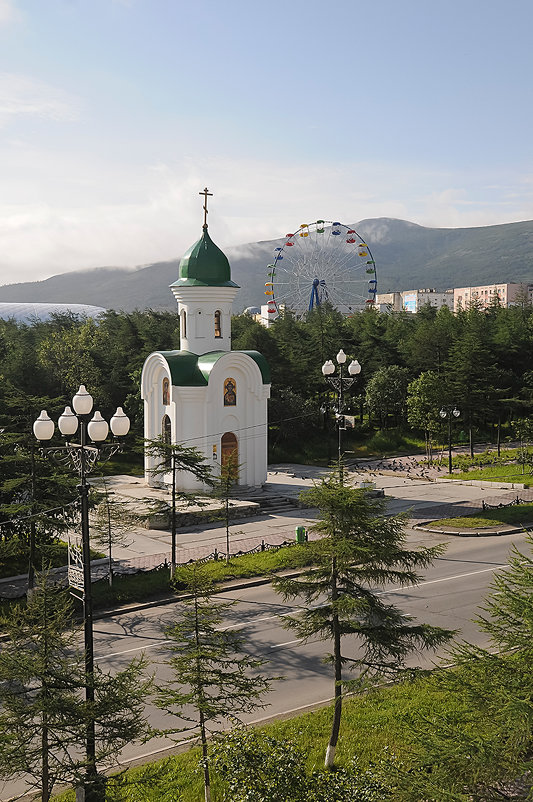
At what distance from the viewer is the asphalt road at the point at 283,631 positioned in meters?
13.8

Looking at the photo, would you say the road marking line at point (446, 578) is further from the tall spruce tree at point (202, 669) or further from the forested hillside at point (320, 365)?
the forested hillside at point (320, 365)

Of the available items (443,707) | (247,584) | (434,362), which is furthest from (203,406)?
(434,362)

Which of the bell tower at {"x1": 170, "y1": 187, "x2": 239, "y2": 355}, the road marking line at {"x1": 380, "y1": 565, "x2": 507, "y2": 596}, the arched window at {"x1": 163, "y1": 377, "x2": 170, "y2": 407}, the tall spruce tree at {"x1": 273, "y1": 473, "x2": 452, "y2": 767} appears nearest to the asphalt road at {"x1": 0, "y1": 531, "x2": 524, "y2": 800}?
the road marking line at {"x1": 380, "y1": 565, "x2": 507, "y2": 596}

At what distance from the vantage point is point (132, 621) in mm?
18375

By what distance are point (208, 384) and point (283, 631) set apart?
50.5ft

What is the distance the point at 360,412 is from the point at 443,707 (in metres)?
42.7

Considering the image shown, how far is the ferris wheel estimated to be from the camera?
2496 inches

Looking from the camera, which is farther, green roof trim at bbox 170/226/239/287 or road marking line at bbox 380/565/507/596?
green roof trim at bbox 170/226/239/287

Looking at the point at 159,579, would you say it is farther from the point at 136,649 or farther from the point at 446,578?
the point at 446,578

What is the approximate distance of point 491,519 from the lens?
92.3 feet

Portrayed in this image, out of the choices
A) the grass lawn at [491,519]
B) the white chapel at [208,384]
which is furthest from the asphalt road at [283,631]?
the white chapel at [208,384]

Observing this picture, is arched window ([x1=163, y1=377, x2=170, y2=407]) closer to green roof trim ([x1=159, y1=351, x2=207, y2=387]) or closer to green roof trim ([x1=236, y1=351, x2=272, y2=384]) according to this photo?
green roof trim ([x1=159, y1=351, x2=207, y2=387])

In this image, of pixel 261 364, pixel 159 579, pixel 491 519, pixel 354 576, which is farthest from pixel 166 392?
pixel 354 576

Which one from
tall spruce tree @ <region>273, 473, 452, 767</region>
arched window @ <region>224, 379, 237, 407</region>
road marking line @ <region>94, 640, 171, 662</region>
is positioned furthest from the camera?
arched window @ <region>224, 379, 237, 407</region>
